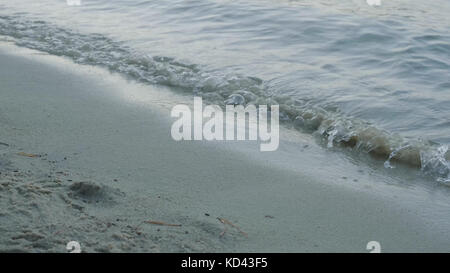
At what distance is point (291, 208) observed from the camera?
9.55ft

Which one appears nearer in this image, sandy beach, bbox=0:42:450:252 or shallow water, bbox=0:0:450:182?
sandy beach, bbox=0:42:450:252

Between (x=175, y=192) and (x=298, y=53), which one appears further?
(x=298, y=53)

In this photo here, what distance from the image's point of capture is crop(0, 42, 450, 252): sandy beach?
2.41m

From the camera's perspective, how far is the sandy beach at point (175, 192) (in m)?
2.41

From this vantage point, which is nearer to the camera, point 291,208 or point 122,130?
point 291,208

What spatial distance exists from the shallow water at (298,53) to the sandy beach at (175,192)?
2.05 ft

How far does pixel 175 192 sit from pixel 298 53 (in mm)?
3923

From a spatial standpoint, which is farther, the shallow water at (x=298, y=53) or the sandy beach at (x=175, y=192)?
the shallow water at (x=298, y=53)

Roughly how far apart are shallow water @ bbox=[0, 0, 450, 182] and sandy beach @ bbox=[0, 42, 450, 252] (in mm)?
625

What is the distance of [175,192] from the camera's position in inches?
116

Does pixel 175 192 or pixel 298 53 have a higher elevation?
pixel 298 53
